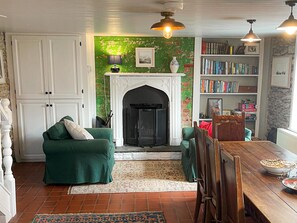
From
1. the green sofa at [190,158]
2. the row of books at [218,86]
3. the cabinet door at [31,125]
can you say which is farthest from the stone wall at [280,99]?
the cabinet door at [31,125]

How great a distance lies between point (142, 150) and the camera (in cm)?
539

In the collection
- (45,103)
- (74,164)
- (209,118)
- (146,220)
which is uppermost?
(45,103)

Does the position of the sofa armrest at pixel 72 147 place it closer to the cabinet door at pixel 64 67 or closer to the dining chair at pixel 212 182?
the cabinet door at pixel 64 67

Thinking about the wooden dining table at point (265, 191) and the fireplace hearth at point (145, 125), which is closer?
the wooden dining table at point (265, 191)

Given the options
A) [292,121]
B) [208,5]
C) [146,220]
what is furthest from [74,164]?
[292,121]

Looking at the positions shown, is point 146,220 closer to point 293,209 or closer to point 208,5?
point 293,209

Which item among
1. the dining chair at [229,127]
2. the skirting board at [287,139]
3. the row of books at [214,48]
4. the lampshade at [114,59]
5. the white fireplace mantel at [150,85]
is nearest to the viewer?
the dining chair at [229,127]

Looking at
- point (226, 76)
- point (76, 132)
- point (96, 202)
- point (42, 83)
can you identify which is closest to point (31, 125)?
point (42, 83)

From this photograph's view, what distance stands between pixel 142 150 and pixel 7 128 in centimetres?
261

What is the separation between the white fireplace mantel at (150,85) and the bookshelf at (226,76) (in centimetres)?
42

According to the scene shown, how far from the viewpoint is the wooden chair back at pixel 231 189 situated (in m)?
1.78

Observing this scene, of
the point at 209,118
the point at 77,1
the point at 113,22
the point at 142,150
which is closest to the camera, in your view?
the point at 77,1

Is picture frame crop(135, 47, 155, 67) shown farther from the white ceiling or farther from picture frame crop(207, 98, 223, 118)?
the white ceiling

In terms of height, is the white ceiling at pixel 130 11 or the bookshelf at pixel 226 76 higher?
the white ceiling at pixel 130 11
